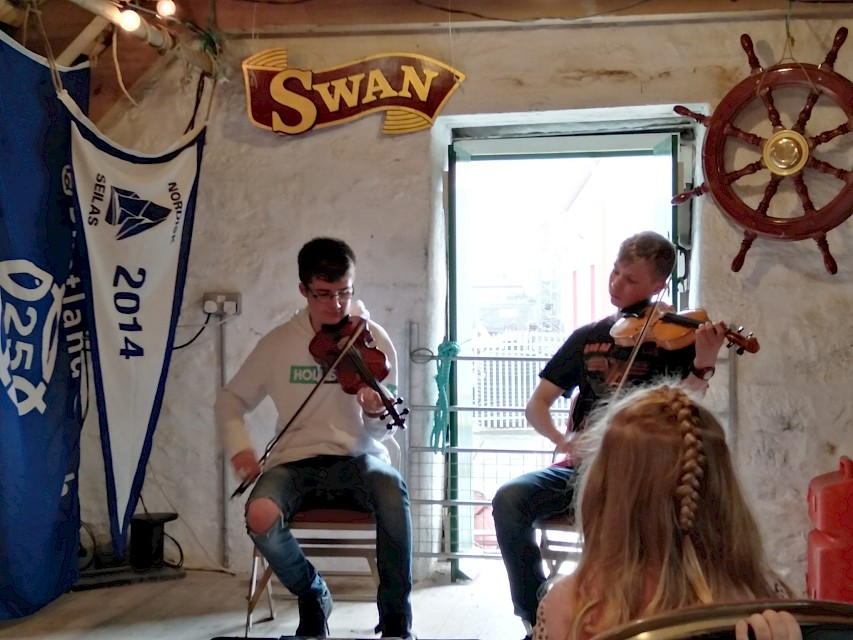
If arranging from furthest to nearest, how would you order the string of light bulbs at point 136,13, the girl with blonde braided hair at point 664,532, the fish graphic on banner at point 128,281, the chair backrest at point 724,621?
the fish graphic on banner at point 128,281 → the string of light bulbs at point 136,13 → the girl with blonde braided hair at point 664,532 → the chair backrest at point 724,621

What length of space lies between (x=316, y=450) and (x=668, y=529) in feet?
5.10

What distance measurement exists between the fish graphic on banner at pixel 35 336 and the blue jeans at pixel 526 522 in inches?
56.8

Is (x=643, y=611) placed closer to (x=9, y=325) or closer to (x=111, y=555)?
(x=9, y=325)

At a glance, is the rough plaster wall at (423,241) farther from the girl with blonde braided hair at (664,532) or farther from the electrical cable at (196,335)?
the girl with blonde braided hair at (664,532)

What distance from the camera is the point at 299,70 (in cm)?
329

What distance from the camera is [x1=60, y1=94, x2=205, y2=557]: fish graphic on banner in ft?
9.46

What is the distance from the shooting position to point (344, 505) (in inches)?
103

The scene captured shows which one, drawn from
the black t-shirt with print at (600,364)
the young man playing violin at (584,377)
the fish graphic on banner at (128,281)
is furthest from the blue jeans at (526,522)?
the fish graphic on banner at (128,281)

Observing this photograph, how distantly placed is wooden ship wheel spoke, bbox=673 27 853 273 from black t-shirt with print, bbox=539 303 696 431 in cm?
66

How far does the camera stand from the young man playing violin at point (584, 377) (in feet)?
8.08

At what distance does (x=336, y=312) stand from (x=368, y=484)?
505mm

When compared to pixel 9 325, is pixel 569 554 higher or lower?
lower

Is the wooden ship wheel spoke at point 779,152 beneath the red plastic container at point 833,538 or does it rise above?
above

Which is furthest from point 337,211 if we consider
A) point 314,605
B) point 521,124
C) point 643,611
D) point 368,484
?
point 643,611
